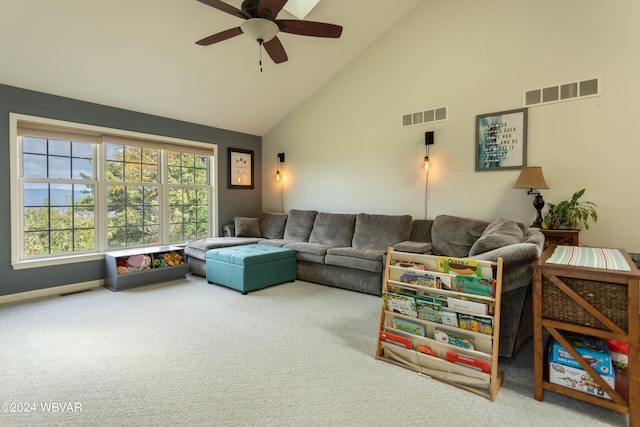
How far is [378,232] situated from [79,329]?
11.4 feet

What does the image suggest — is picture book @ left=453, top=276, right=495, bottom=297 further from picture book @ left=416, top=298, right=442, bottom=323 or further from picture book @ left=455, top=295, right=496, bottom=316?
picture book @ left=416, top=298, right=442, bottom=323

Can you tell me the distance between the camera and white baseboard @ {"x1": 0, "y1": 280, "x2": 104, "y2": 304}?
3662mm

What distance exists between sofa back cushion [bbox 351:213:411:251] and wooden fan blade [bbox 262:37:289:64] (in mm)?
2446

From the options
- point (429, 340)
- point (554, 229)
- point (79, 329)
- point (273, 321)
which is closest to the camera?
point (429, 340)

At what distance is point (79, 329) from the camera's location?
114 inches

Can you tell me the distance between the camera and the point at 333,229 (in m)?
4.96

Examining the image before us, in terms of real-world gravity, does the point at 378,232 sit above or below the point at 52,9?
below

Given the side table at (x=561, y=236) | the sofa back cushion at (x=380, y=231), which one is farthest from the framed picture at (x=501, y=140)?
the sofa back cushion at (x=380, y=231)

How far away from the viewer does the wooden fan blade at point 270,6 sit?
233cm

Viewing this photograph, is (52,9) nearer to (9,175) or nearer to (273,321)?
(9,175)

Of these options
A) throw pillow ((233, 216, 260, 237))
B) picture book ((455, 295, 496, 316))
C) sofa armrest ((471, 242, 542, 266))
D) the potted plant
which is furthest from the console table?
throw pillow ((233, 216, 260, 237))

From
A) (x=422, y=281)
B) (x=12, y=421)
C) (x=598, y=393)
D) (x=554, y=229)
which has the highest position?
(x=554, y=229)

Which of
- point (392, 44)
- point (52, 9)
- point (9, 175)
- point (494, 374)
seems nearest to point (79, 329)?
point (9, 175)

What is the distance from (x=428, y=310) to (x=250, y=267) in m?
2.40
